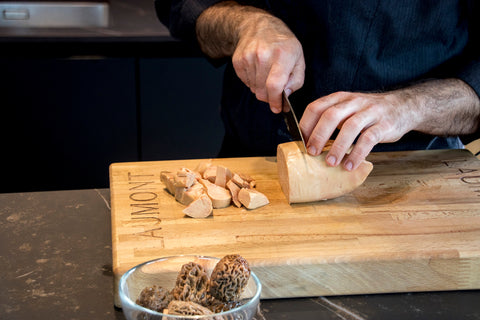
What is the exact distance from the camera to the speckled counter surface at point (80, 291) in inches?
46.6

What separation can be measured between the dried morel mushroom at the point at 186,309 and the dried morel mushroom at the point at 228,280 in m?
0.05

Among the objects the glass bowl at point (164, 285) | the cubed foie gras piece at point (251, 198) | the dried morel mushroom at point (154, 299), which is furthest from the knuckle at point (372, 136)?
the dried morel mushroom at point (154, 299)

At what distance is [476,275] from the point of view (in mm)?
1309

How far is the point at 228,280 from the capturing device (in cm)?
99

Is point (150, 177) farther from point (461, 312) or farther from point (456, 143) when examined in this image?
point (456, 143)

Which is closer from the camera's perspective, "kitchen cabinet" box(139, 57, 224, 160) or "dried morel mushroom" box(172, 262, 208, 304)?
"dried morel mushroom" box(172, 262, 208, 304)

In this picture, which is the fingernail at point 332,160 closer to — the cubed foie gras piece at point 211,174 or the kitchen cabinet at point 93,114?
the cubed foie gras piece at point 211,174

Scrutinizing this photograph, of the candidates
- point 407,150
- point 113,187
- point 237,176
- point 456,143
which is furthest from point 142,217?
point 456,143

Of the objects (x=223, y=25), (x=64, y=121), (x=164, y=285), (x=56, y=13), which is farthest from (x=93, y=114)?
(x=164, y=285)

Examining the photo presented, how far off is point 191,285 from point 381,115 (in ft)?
2.57

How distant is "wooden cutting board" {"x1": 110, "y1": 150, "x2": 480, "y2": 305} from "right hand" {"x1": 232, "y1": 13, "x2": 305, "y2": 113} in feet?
0.75

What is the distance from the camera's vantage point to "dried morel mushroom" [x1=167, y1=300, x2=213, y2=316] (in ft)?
3.06

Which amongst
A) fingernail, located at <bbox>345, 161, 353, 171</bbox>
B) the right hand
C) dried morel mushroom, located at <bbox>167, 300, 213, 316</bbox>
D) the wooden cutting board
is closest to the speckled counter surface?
the wooden cutting board

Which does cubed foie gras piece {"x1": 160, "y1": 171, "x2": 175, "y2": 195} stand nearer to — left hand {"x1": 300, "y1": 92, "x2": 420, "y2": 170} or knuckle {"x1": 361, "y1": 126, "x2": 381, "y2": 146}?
left hand {"x1": 300, "y1": 92, "x2": 420, "y2": 170}
